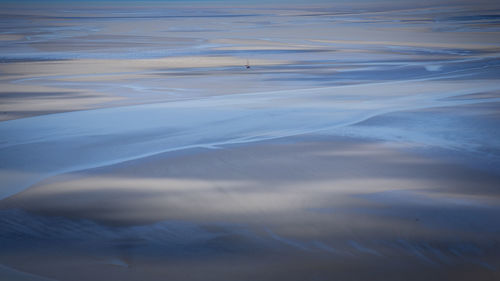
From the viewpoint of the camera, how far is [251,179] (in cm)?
419

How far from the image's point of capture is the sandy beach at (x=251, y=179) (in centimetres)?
292

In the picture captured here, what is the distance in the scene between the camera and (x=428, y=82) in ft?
29.0

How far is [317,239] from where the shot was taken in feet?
10.4

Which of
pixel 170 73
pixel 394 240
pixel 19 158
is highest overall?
pixel 170 73

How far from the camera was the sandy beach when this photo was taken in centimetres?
292

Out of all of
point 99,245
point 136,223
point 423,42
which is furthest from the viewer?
point 423,42

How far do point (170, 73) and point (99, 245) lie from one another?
7.64m

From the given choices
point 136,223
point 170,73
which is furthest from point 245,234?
point 170,73

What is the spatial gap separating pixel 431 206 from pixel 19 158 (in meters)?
3.19

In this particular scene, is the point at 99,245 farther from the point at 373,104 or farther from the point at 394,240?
the point at 373,104

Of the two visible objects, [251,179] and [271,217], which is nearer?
[271,217]

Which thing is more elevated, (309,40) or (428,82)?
(309,40)

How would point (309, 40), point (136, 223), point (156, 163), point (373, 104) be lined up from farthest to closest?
point (309, 40), point (373, 104), point (156, 163), point (136, 223)

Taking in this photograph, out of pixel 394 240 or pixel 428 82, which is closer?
pixel 394 240
